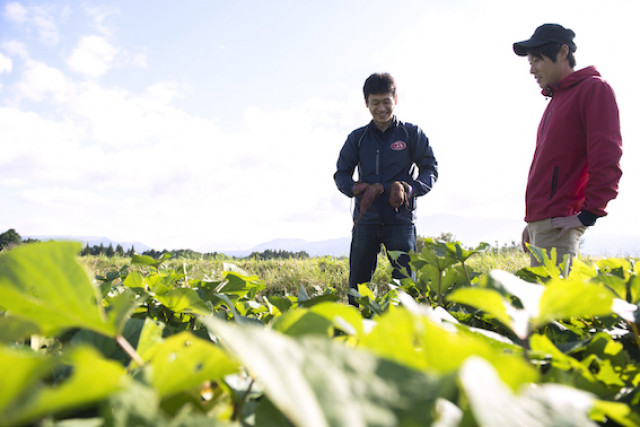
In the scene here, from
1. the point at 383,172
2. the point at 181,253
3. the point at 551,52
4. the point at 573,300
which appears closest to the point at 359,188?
the point at 383,172

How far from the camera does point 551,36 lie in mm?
3064

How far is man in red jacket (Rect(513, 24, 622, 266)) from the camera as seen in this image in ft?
8.63

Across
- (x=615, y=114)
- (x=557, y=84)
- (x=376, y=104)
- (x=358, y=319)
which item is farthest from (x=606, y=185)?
(x=358, y=319)

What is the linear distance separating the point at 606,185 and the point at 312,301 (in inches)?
106

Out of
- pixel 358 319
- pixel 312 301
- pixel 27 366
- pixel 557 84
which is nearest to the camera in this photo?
pixel 27 366

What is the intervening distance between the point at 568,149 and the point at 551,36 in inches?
36.9

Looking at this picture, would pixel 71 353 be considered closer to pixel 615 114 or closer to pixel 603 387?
pixel 603 387

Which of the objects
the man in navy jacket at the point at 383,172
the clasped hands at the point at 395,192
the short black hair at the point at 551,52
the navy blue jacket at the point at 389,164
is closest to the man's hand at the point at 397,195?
the clasped hands at the point at 395,192

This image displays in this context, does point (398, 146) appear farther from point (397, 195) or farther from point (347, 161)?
point (397, 195)

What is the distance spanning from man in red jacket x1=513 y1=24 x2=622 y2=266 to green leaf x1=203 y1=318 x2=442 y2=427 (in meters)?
2.82

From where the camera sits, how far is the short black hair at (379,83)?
12.8ft

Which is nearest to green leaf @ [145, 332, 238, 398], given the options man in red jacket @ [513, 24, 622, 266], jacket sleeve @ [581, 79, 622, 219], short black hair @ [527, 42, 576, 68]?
man in red jacket @ [513, 24, 622, 266]

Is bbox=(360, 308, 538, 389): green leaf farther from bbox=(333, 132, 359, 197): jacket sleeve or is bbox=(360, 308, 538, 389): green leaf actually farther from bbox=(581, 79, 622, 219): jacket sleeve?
bbox=(333, 132, 359, 197): jacket sleeve

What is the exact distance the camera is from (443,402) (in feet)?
0.95
